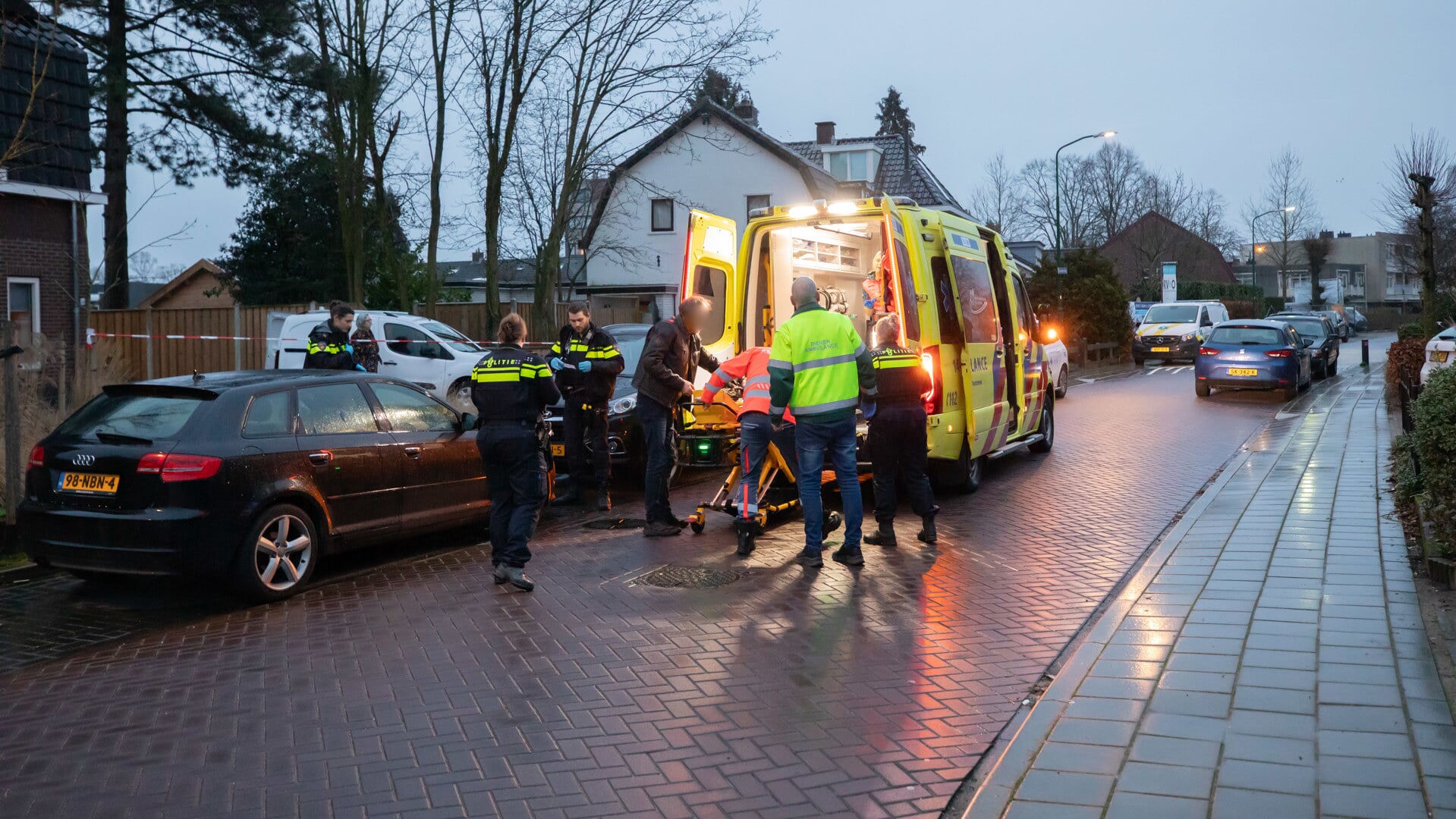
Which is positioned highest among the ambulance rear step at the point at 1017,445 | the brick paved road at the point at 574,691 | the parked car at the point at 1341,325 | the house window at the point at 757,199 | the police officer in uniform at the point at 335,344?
the house window at the point at 757,199

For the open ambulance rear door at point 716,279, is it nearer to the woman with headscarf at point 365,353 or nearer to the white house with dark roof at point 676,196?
the woman with headscarf at point 365,353

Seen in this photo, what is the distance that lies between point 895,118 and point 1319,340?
159 feet

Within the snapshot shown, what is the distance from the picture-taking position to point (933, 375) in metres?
9.66

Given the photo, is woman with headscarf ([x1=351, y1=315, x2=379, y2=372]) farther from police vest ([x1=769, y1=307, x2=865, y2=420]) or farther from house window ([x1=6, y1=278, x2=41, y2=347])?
house window ([x1=6, y1=278, x2=41, y2=347])

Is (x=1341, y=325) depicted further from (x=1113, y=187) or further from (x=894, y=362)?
(x=894, y=362)

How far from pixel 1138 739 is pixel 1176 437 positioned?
11411 millimetres

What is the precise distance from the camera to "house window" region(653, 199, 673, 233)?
42656mm

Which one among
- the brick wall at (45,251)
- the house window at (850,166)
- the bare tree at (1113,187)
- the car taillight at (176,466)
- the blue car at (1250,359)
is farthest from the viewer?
the bare tree at (1113,187)

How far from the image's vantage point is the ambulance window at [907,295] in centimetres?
944

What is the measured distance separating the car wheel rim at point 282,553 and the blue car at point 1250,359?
57.4 ft

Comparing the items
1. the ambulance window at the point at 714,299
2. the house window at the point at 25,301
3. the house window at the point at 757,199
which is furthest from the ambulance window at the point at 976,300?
the house window at the point at 757,199

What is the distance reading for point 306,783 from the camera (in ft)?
14.2

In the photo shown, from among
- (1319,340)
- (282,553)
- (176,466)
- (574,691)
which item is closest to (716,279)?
(282,553)

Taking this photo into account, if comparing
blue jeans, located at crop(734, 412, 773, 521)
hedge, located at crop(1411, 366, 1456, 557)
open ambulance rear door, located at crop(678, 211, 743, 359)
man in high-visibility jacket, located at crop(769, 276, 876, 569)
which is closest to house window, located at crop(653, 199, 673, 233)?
open ambulance rear door, located at crop(678, 211, 743, 359)
